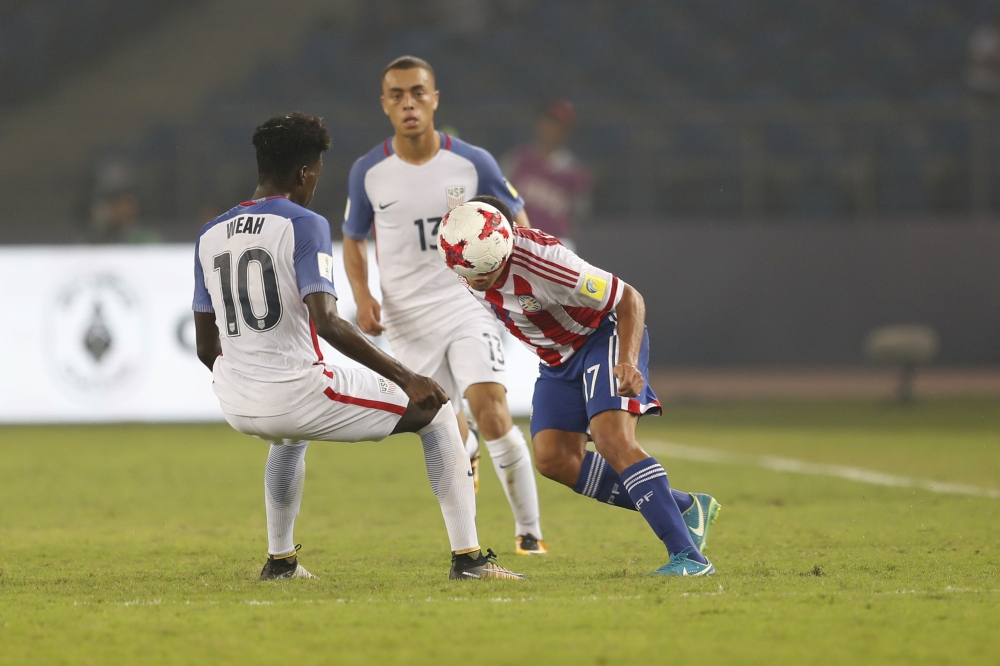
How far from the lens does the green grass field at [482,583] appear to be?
3.87 m

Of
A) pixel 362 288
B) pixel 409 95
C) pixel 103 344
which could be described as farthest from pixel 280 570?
pixel 103 344

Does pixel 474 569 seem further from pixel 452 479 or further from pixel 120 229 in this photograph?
pixel 120 229

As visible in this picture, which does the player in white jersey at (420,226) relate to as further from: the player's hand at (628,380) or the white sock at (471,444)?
the player's hand at (628,380)

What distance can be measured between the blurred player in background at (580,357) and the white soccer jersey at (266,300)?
21.3 inches

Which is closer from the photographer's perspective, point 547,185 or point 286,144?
point 286,144

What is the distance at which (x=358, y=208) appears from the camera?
672 cm

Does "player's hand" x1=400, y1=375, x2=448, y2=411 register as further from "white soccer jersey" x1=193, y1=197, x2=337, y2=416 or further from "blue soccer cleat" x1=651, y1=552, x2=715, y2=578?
"blue soccer cleat" x1=651, y1=552, x2=715, y2=578

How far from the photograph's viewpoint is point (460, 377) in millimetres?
6375

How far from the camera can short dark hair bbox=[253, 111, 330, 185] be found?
490 centimetres

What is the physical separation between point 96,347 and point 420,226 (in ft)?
23.1

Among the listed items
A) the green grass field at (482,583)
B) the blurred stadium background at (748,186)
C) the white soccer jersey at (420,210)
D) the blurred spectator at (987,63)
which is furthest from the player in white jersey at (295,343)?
the blurred spectator at (987,63)

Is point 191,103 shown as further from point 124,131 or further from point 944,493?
point 944,493

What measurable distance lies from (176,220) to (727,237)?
22.9ft

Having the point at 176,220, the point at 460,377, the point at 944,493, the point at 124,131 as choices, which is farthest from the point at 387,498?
the point at 124,131
